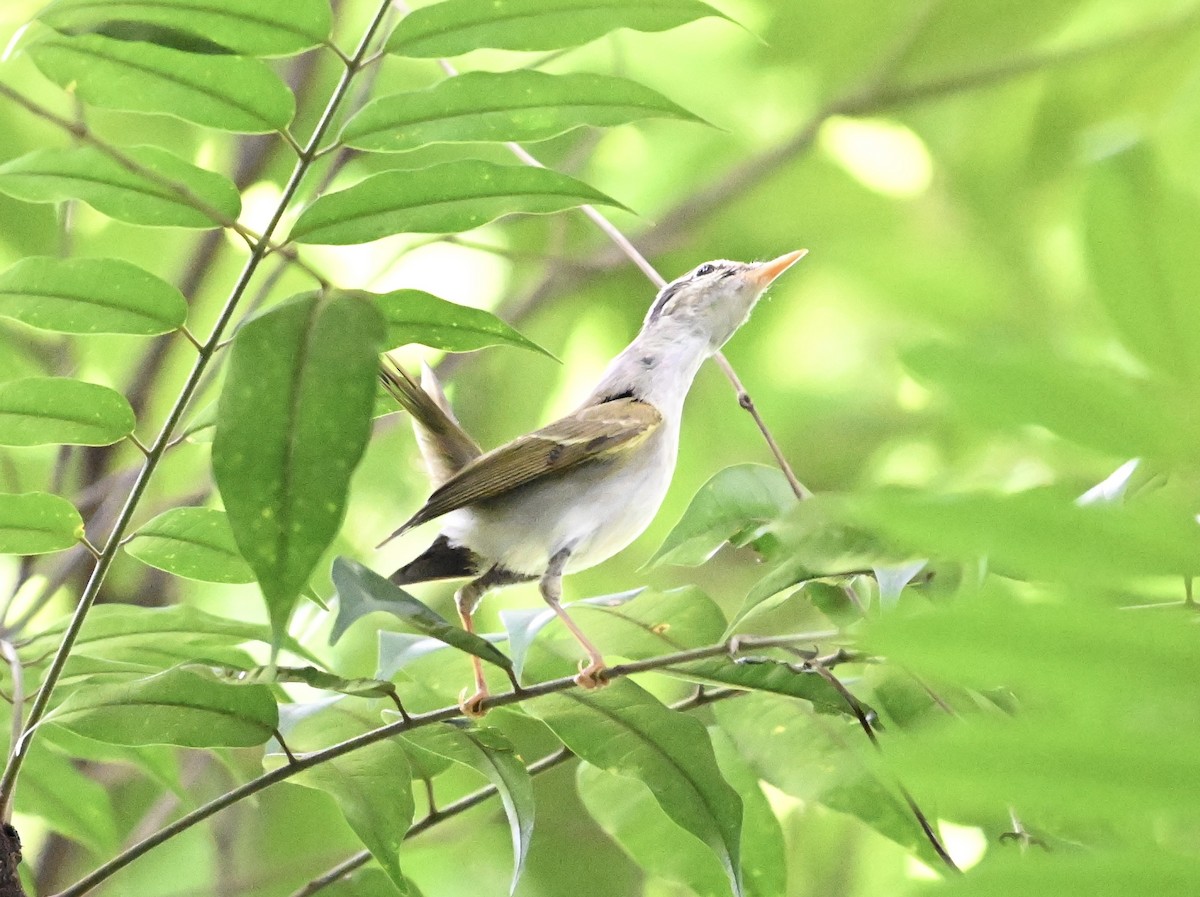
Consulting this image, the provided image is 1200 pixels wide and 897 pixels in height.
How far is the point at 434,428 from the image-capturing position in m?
1.46

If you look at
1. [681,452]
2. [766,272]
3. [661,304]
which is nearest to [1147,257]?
[766,272]

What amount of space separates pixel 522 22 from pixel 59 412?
417 millimetres

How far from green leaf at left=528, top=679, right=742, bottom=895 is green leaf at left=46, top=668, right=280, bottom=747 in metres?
0.20

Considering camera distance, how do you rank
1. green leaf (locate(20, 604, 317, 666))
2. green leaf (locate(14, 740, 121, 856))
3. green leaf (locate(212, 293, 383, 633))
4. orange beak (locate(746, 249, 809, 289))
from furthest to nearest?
1. orange beak (locate(746, 249, 809, 289))
2. green leaf (locate(14, 740, 121, 856))
3. green leaf (locate(20, 604, 317, 666))
4. green leaf (locate(212, 293, 383, 633))

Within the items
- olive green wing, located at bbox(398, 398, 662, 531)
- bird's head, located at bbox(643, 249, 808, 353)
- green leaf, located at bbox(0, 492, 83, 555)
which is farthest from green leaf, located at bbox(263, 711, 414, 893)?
bird's head, located at bbox(643, 249, 808, 353)

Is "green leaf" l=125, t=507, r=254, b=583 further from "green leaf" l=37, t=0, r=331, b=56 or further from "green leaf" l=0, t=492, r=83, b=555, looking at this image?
"green leaf" l=37, t=0, r=331, b=56

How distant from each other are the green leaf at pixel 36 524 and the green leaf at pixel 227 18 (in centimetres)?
32

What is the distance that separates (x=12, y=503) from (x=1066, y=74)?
2.12 meters

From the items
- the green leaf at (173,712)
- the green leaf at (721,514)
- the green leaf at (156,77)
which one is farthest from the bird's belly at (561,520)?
the green leaf at (156,77)

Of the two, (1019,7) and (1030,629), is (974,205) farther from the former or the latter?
(1030,629)

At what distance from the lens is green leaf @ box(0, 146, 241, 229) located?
2.70ft

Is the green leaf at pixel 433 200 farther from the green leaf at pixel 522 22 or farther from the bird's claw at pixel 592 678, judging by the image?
the bird's claw at pixel 592 678

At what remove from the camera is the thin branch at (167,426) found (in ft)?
2.53

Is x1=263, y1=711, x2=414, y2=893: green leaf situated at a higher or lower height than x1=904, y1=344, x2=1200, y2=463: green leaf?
lower
